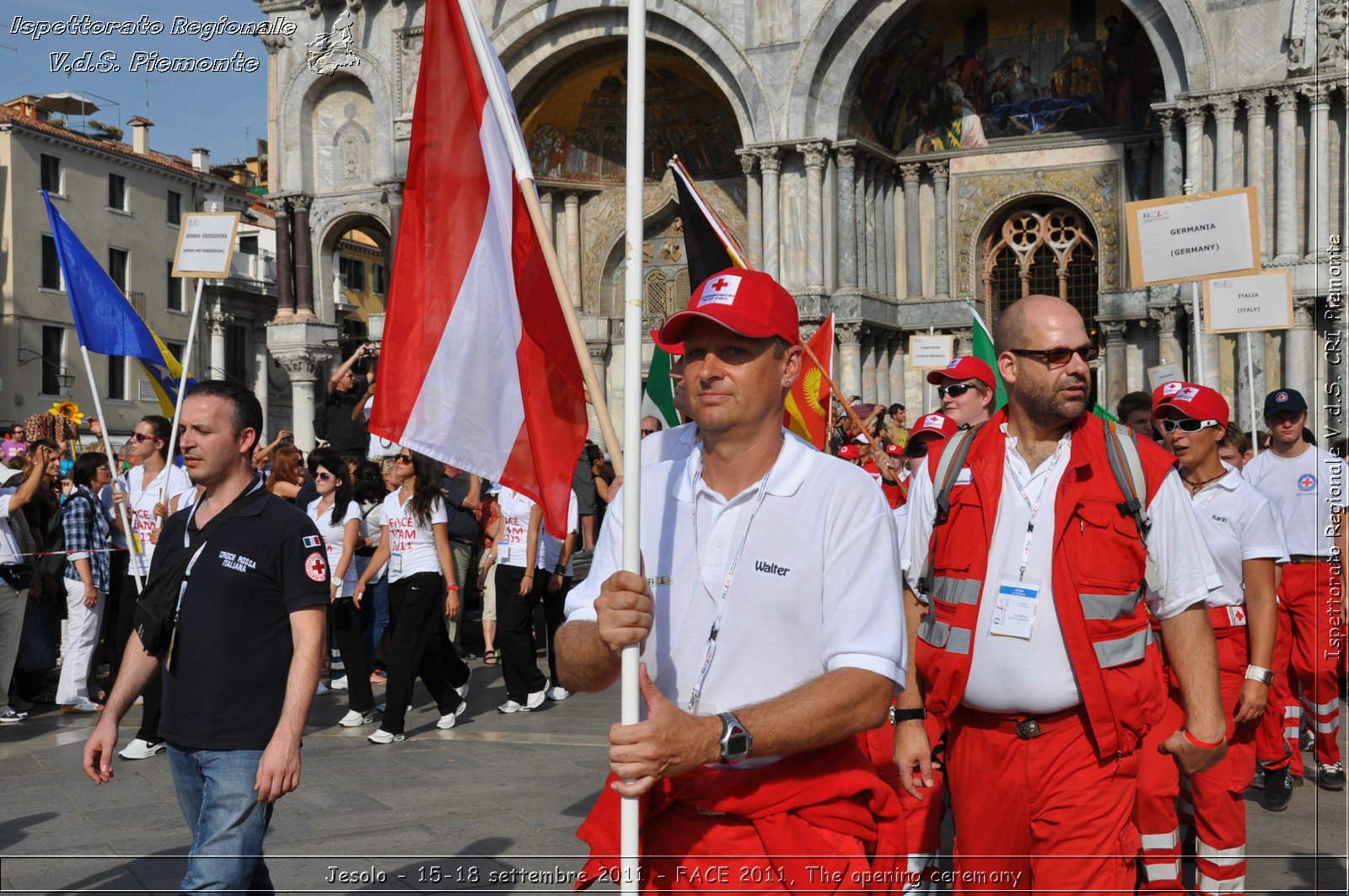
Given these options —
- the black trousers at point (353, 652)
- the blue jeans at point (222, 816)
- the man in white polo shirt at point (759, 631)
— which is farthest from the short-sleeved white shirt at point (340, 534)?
the man in white polo shirt at point (759, 631)

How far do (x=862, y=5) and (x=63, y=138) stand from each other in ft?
83.5

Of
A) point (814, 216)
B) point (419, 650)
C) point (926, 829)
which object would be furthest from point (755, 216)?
point (926, 829)

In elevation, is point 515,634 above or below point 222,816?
below

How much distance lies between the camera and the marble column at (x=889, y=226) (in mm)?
24594

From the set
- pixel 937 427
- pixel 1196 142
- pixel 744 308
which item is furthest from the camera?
pixel 1196 142

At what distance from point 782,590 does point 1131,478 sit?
1.47 meters

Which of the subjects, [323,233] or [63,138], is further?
[63,138]

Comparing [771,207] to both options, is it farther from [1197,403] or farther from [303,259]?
[1197,403]

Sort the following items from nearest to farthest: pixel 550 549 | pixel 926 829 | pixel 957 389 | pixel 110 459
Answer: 1. pixel 926 829
2. pixel 957 389
3. pixel 110 459
4. pixel 550 549

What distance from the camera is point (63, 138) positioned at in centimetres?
3847

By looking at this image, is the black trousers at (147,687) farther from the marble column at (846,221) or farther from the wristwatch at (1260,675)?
the marble column at (846,221)

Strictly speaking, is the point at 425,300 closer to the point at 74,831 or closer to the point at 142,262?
the point at 74,831

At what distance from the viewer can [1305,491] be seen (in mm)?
8375

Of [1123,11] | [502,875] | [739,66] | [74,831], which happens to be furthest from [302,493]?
[1123,11]
